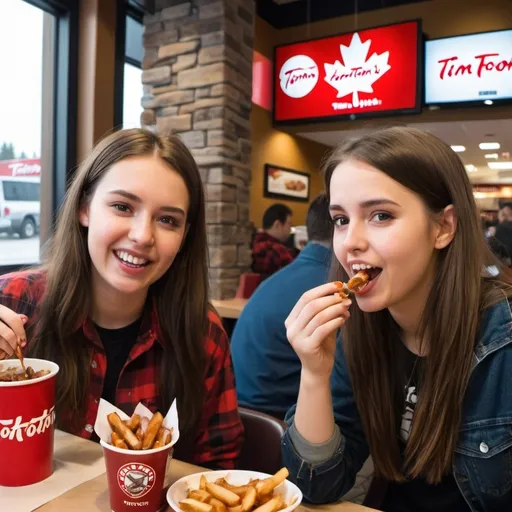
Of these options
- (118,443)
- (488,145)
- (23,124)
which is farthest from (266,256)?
(488,145)

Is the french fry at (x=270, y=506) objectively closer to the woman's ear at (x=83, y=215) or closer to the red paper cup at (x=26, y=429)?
the red paper cup at (x=26, y=429)

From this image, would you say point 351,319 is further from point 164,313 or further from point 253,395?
point 253,395

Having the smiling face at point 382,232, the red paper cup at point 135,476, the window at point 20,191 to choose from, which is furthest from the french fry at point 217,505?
the window at point 20,191

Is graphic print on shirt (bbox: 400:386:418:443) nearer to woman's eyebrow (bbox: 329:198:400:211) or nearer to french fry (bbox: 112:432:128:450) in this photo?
woman's eyebrow (bbox: 329:198:400:211)

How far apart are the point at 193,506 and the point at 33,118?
3190 mm

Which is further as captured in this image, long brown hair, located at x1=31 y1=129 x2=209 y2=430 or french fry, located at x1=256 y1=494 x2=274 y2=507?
long brown hair, located at x1=31 y1=129 x2=209 y2=430

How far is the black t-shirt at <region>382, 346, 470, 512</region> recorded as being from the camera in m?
1.25

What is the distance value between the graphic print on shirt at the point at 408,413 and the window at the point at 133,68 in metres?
3.41

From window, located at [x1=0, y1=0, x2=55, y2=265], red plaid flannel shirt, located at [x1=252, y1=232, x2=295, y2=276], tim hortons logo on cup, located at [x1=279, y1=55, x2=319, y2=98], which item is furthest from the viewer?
tim hortons logo on cup, located at [x1=279, y1=55, x2=319, y2=98]

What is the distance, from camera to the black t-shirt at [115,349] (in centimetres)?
141

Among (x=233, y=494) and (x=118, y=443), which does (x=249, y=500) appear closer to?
(x=233, y=494)

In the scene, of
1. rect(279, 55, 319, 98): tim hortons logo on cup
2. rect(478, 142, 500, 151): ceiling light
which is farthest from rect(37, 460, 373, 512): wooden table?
rect(478, 142, 500, 151): ceiling light

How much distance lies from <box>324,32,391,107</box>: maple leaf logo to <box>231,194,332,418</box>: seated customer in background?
3366mm

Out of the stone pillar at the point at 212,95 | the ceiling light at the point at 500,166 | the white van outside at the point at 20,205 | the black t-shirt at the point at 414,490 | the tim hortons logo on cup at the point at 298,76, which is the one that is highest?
the tim hortons logo on cup at the point at 298,76
